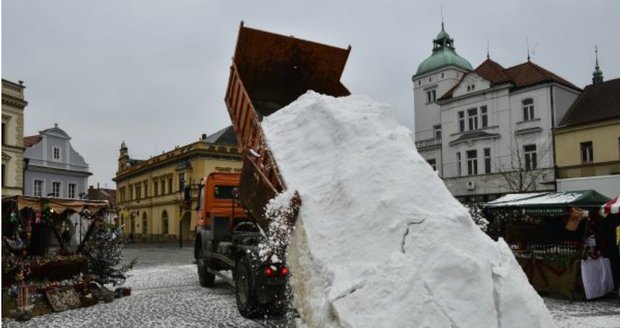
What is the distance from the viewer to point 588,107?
29.0m

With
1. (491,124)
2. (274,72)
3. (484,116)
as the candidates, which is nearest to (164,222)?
(484,116)

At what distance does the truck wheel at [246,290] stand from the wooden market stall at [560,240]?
6637mm

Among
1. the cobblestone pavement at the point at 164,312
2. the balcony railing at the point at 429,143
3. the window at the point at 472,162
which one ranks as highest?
the balcony railing at the point at 429,143

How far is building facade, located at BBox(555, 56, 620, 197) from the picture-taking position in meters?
26.2

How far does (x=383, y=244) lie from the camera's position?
5090 millimetres

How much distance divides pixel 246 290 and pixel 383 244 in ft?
11.4

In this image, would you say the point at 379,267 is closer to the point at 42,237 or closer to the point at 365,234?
the point at 365,234

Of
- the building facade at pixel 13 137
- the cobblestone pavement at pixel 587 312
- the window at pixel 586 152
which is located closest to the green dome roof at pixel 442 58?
the window at pixel 586 152

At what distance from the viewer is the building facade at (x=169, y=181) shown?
4353cm

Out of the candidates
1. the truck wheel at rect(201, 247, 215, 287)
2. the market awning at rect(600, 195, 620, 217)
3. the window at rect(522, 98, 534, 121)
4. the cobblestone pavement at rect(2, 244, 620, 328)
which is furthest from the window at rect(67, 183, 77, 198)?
the market awning at rect(600, 195, 620, 217)

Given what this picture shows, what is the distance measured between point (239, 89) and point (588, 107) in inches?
1042

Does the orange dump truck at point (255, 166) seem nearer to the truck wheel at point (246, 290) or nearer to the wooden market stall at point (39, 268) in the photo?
the truck wheel at point (246, 290)

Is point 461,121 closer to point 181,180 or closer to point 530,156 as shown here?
point 530,156

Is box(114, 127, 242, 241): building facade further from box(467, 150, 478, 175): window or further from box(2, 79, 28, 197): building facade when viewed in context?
box(467, 150, 478, 175): window
